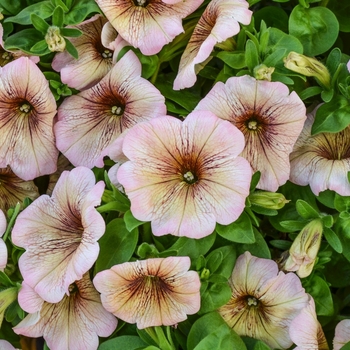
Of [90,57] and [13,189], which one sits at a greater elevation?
[90,57]

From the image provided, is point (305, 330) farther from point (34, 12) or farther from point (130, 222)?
point (34, 12)

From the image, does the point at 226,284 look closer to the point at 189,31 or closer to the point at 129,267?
the point at 129,267

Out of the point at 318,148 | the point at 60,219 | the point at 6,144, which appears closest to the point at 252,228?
the point at 318,148

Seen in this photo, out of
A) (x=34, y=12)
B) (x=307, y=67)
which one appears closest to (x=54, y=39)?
(x=34, y=12)

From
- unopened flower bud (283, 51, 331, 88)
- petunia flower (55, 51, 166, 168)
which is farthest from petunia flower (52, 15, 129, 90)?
unopened flower bud (283, 51, 331, 88)

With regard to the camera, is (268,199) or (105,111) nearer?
A: (268,199)

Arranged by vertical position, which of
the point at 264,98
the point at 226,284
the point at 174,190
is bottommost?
the point at 226,284

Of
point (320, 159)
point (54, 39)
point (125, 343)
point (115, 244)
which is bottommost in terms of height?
point (125, 343)
